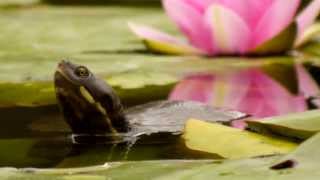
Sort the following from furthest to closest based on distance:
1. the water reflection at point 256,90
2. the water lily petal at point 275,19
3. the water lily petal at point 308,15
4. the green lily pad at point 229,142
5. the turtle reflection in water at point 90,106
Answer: the water lily petal at point 308,15
the water lily petal at point 275,19
the water reflection at point 256,90
the turtle reflection in water at point 90,106
the green lily pad at point 229,142

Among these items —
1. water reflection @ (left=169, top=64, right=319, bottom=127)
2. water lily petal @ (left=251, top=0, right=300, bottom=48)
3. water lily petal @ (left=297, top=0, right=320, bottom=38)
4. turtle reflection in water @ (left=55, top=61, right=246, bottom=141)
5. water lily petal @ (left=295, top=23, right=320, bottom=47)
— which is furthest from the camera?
water lily petal @ (left=295, top=23, right=320, bottom=47)

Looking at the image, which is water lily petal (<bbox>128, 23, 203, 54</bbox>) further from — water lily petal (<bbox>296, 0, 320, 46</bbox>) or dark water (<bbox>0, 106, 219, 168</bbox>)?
dark water (<bbox>0, 106, 219, 168</bbox>)

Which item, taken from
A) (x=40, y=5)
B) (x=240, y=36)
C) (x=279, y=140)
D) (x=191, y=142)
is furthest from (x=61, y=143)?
(x=40, y=5)

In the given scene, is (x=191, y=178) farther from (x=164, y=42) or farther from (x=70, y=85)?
(x=164, y=42)

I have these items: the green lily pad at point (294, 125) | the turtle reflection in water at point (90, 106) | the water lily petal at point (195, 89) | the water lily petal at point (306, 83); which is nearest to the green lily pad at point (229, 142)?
the green lily pad at point (294, 125)

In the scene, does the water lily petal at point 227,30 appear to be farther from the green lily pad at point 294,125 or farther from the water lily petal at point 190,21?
the green lily pad at point 294,125

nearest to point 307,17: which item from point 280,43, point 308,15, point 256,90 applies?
point 308,15

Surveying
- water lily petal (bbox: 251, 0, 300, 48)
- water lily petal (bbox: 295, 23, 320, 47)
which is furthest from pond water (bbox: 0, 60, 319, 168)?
water lily petal (bbox: 295, 23, 320, 47)
